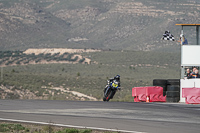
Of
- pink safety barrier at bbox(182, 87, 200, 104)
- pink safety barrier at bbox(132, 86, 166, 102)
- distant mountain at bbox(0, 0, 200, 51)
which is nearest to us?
pink safety barrier at bbox(182, 87, 200, 104)

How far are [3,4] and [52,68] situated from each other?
4505 inches

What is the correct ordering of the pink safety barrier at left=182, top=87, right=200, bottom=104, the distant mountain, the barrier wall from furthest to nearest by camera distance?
the distant mountain, the barrier wall, the pink safety barrier at left=182, top=87, right=200, bottom=104

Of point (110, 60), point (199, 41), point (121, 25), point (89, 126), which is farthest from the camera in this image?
point (121, 25)

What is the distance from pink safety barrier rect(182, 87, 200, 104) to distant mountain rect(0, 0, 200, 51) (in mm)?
113080

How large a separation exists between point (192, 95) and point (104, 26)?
151547 millimetres

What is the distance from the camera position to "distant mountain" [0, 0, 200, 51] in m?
147

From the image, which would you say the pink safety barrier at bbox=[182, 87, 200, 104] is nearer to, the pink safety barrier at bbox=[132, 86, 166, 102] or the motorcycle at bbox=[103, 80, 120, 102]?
the pink safety barrier at bbox=[132, 86, 166, 102]

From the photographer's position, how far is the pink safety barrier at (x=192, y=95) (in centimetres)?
2345

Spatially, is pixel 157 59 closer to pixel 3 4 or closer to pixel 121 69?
pixel 121 69

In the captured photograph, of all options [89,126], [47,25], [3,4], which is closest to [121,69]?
[89,126]

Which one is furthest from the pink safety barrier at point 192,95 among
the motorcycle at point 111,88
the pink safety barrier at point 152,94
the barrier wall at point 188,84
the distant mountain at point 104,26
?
the distant mountain at point 104,26

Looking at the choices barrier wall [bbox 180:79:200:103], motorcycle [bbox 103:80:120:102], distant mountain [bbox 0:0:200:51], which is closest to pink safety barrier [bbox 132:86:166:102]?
barrier wall [bbox 180:79:200:103]

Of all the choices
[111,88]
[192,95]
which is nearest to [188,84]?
[192,95]

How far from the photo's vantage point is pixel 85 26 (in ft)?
607
